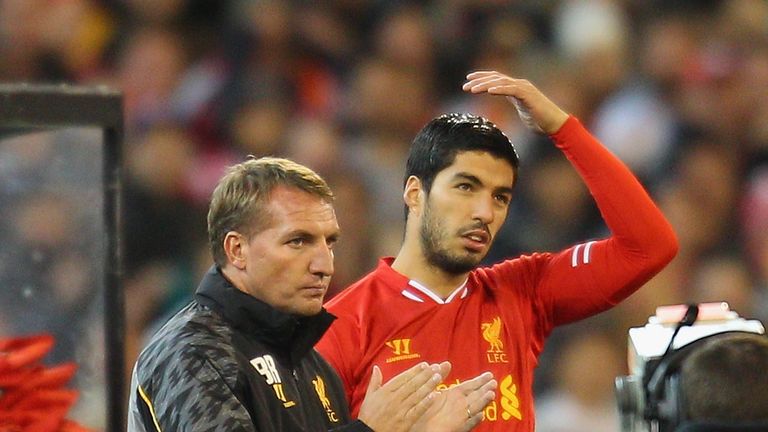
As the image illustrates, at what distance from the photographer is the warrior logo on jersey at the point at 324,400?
2322mm

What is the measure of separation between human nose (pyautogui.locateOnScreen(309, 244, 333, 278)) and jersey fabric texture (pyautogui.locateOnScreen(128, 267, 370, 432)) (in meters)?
0.09

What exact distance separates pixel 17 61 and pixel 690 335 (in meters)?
3.37

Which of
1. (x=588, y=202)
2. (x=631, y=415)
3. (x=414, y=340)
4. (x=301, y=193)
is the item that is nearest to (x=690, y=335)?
(x=631, y=415)

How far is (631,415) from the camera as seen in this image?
6.92 feet

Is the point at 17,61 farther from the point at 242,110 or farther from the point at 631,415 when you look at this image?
the point at 631,415

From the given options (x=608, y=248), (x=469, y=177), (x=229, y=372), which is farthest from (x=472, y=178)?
(x=229, y=372)

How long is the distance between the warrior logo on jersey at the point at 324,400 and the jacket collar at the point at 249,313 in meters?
0.12

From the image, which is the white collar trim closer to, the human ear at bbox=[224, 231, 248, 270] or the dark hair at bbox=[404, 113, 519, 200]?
the dark hair at bbox=[404, 113, 519, 200]

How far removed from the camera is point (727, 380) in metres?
1.57

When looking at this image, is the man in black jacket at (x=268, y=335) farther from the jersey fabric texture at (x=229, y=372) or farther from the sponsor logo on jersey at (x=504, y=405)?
the sponsor logo on jersey at (x=504, y=405)

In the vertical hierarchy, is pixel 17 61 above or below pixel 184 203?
above

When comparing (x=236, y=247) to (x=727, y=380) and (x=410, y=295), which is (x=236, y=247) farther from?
Answer: (x=727, y=380)

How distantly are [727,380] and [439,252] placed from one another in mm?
1301

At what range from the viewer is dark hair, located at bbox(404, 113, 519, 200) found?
2.86m
